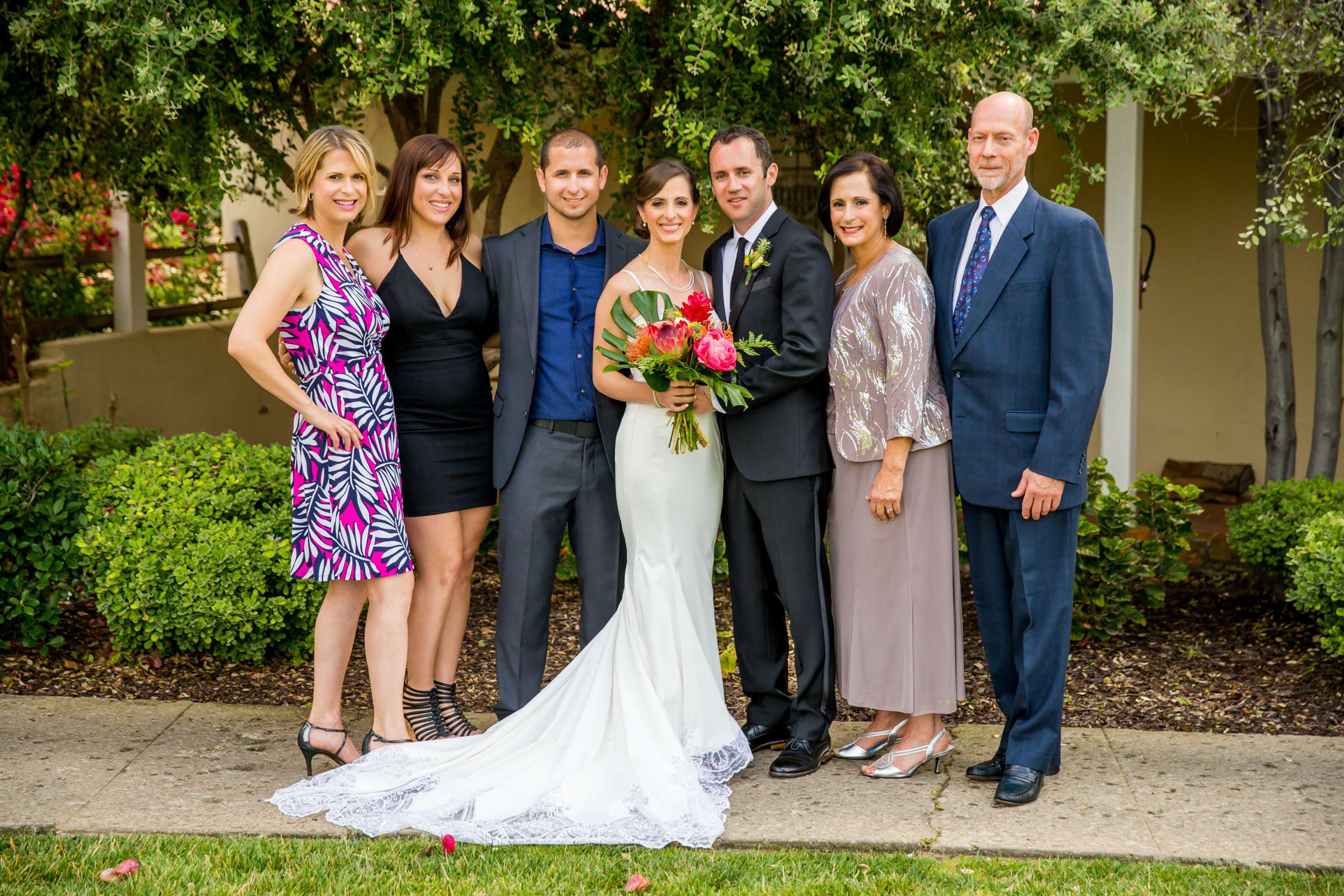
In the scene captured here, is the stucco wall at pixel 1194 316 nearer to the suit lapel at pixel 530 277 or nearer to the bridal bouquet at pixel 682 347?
the suit lapel at pixel 530 277

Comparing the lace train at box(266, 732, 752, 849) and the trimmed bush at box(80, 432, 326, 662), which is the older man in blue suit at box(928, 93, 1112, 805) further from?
the trimmed bush at box(80, 432, 326, 662)

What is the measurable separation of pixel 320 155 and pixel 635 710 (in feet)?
6.93

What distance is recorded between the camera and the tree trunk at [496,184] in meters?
6.73

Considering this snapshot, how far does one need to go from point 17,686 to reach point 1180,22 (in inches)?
222

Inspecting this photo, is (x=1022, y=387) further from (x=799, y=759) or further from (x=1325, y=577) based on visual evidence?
(x=1325, y=577)

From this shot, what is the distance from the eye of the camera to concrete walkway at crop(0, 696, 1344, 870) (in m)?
3.83

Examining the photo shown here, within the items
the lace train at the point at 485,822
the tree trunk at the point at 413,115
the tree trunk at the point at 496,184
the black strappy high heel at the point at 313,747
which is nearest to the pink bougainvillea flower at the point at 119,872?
the lace train at the point at 485,822

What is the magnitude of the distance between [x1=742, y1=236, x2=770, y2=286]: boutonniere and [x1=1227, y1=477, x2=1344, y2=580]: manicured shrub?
3271 millimetres

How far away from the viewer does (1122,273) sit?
7.36 m

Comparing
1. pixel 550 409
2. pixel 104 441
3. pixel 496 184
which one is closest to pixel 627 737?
pixel 550 409

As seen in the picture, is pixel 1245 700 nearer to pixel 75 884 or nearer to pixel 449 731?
pixel 449 731

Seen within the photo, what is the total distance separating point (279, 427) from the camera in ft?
37.0

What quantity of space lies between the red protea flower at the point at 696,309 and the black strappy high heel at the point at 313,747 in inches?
74.5

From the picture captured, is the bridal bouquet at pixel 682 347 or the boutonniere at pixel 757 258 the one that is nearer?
the bridal bouquet at pixel 682 347
